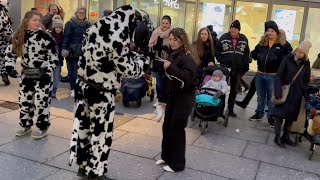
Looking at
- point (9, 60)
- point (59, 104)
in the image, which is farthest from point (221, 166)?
point (59, 104)

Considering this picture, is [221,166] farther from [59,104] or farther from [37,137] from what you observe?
[59,104]

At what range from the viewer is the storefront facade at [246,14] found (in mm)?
11547

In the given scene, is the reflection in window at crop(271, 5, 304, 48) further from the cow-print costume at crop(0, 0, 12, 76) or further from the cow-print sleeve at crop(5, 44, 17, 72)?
the cow-print sleeve at crop(5, 44, 17, 72)

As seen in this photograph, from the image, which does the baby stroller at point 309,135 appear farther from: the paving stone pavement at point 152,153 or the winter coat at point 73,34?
the winter coat at point 73,34

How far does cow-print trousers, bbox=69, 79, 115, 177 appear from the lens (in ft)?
13.6

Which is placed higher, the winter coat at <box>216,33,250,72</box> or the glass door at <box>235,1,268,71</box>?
the glass door at <box>235,1,268,71</box>

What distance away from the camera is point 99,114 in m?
4.17

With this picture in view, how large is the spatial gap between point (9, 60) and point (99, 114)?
2198 mm

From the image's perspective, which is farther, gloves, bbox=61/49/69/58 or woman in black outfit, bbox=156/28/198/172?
gloves, bbox=61/49/69/58

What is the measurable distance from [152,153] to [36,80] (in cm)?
193

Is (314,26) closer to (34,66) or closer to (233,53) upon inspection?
(233,53)

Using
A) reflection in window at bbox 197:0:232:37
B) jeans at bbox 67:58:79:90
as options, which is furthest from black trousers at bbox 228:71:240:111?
reflection in window at bbox 197:0:232:37

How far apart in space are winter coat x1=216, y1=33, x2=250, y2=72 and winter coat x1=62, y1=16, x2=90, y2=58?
2897 mm

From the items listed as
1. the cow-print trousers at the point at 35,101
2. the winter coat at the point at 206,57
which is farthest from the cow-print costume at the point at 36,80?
the winter coat at the point at 206,57
